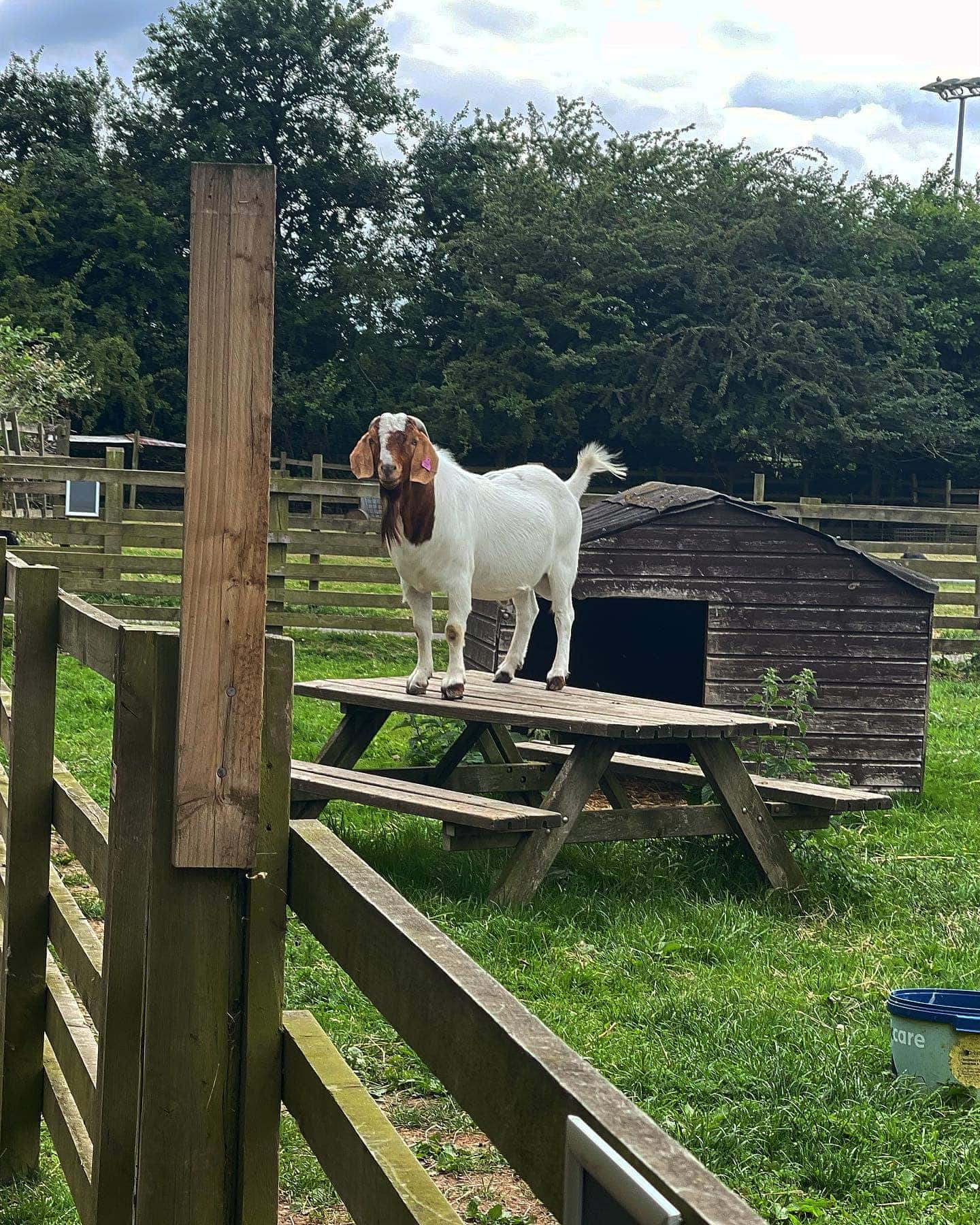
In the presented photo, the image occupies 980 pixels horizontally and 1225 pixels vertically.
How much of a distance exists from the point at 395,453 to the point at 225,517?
3767 millimetres

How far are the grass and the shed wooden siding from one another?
572mm

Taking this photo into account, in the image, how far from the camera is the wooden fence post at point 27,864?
2.71m

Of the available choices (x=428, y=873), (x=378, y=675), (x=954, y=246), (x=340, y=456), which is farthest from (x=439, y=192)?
(x=428, y=873)

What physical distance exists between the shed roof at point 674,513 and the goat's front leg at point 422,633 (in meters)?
2.02

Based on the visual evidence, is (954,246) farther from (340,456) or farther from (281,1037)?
(281,1037)

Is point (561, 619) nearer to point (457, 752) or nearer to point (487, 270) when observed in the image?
point (457, 752)

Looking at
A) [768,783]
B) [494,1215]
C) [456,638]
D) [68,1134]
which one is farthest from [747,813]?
[68,1134]

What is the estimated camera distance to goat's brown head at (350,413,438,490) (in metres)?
5.37

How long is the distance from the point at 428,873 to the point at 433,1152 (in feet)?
8.12

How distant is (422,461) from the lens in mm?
5457

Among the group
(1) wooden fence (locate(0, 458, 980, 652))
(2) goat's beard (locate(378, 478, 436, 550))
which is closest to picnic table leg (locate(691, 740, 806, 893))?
(2) goat's beard (locate(378, 478, 436, 550))

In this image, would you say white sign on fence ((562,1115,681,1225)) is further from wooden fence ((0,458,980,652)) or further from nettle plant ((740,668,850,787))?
wooden fence ((0,458,980,652))

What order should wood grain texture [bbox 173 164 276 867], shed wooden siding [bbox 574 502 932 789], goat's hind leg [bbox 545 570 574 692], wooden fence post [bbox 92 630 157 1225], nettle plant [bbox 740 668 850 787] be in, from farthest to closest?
1. shed wooden siding [bbox 574 502 932 789]
2. nettle plant [bbox 740 668 850 787]
3. goat's hind leg [bbox 545 570 574 692]
4. wooden fence post [bbox 92 630 157 1225]
5. wood grain texture [bbox 173 164 276 867]

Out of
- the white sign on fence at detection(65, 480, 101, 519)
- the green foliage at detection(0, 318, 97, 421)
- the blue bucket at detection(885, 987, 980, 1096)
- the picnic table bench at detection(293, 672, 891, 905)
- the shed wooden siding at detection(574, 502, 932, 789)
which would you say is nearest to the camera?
the blue bucket at detection(885, 987, 980, 1096)
